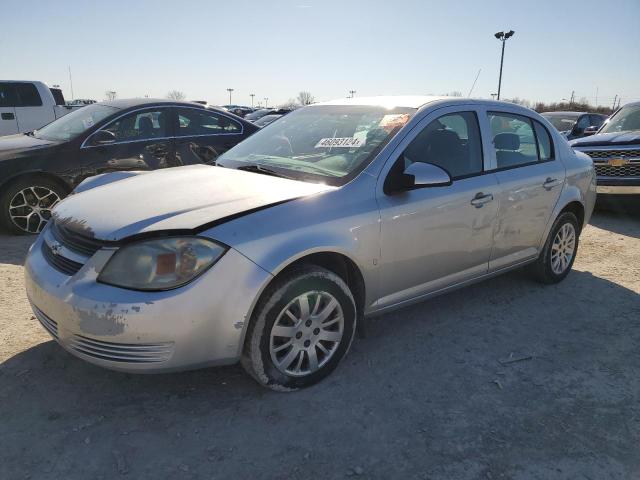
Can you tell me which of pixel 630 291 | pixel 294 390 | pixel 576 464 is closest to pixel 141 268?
pixel 294 390

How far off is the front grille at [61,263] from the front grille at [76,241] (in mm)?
66

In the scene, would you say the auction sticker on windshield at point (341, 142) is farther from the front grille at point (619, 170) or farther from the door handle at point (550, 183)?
the front grille at point (619, 170)

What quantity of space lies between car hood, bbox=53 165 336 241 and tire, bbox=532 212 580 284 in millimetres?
2529

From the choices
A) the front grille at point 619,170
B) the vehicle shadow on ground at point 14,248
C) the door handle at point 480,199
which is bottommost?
the vehicle shadow on ground at point 14,248

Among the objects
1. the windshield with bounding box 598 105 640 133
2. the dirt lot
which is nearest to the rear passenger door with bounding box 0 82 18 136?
the dirt lot

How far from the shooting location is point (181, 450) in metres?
2.29

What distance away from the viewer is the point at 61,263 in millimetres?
2582

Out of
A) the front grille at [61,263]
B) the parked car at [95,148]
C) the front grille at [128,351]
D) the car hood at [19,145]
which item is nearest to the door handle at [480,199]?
the front grille at [128,351]

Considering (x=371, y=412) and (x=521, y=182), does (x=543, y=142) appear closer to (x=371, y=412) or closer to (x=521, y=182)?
(x=521, y=182)

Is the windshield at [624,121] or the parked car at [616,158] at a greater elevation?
the windshield at [624,121]

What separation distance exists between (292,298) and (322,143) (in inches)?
50.6

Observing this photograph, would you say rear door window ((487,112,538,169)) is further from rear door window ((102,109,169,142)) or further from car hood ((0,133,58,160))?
car hood ((0,133,58,160))

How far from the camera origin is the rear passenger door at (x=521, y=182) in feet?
12.4

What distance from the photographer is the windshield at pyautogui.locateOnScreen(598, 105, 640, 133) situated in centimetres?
813
